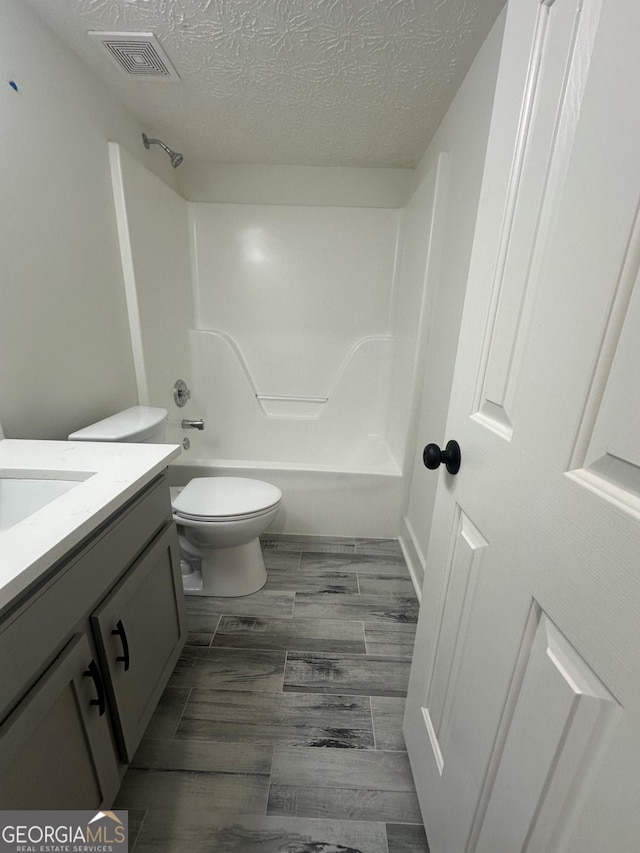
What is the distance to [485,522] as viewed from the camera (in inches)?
22.4

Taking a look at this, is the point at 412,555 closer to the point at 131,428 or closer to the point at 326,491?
the point at 326,491

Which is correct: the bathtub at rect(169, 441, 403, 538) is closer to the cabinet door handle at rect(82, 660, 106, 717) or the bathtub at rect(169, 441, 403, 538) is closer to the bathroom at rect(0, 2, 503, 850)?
the bathroom at rect(0, 2, 503, 850)

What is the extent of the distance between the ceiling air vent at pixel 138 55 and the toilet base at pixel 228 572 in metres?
1.86

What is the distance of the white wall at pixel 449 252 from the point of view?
1.12 metres

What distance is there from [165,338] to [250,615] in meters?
1.51

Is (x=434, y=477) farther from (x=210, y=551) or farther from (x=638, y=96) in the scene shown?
(x=638, y=96)

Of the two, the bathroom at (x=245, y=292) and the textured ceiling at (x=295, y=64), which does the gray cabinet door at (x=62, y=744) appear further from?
the textured ceiling at (x=295, y=64)

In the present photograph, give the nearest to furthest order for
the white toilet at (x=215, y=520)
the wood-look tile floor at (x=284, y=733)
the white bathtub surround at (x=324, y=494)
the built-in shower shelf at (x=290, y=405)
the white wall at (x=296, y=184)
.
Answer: the wood-look tile floor at (x=284, y=733) < the white toilet at (x=215, y=520) < the white bathtub surround at (x=324, y=494) < the white wall at (x=296, y=184) < the built-in shower shelf at (x=290, y=405)

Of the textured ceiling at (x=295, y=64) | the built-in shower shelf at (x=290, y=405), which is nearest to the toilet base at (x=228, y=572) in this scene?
the built-in shower shelf at (x=290, y=405)

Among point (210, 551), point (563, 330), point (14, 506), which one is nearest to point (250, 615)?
point (210, 551)

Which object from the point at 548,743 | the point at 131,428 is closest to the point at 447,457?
the point at 548,743

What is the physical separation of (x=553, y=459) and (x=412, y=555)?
1432mm

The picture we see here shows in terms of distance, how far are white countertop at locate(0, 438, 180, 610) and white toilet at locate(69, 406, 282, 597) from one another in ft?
0.87

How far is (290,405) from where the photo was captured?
2.53m
